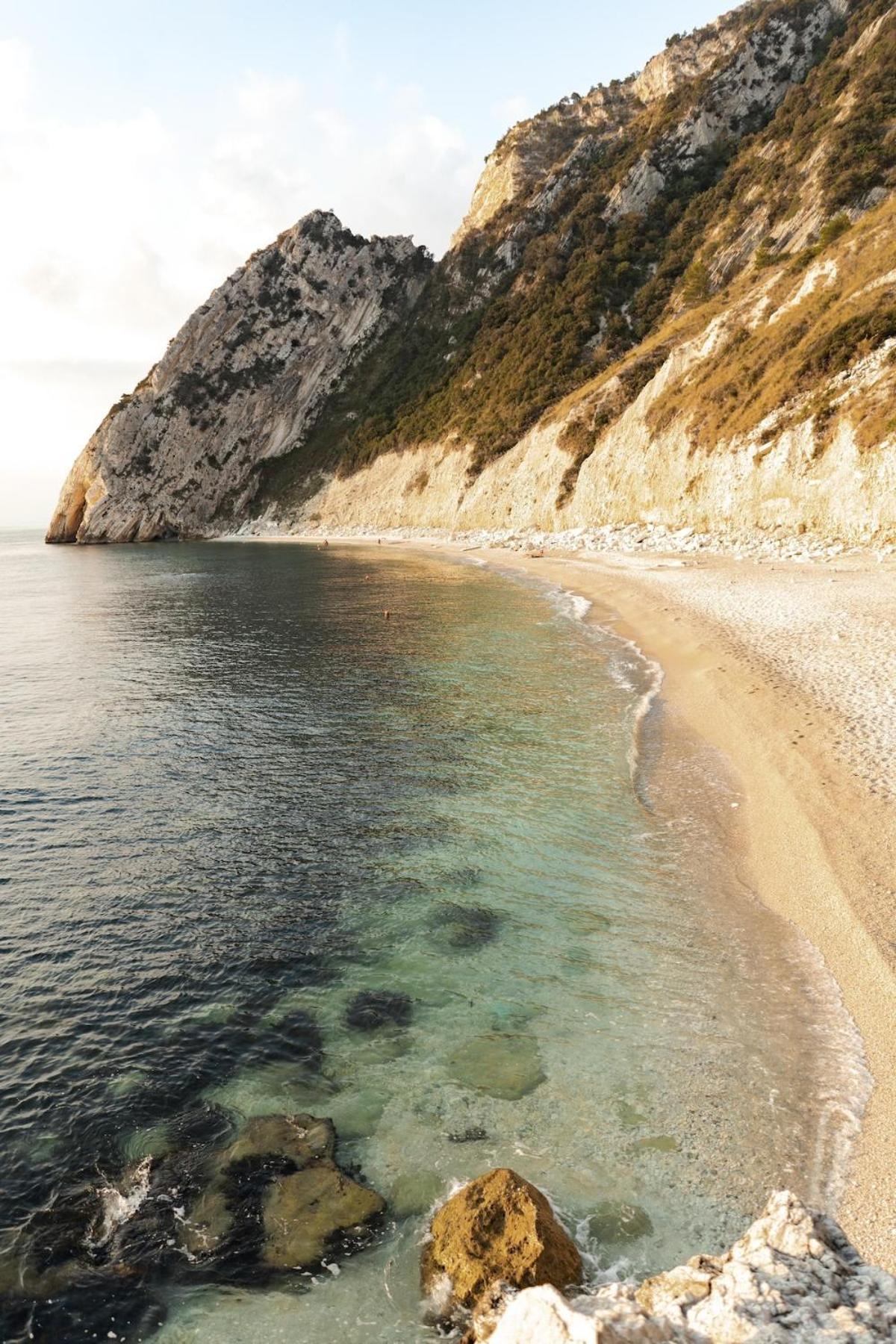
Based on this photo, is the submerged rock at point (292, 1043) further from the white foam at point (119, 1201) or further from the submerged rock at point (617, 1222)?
the submerged rock at point (617, 1222)

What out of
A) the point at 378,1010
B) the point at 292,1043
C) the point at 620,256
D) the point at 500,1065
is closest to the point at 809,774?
the point at 500,1065

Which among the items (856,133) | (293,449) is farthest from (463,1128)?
(293,449)

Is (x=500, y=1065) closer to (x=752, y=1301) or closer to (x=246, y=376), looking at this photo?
(x=752, y=1301)

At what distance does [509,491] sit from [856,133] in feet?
139

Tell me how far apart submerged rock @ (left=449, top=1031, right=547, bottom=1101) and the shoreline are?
325 cm

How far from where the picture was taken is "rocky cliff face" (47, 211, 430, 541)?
419 ft

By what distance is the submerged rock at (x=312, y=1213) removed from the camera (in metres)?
6.32

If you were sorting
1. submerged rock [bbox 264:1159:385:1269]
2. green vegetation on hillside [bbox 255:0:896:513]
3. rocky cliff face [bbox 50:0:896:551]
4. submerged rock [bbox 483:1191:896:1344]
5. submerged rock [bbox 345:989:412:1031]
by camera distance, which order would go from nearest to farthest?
submerged rock [bbox 483:1191:896:1344] < submerged rock [bbox 264:1159:385:1269] < submerged rock [bbox 345:989:412:1031] < rocky cliff face [bbox 50:0:896:551] < green vegetation on hillside [bbox 255:0:896:513]

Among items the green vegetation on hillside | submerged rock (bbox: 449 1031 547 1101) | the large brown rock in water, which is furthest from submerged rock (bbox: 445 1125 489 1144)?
the green vegetation on hillside

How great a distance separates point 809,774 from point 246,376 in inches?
5420

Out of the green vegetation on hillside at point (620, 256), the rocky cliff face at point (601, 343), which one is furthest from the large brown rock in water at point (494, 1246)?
the green vegetation on hillside at point (620, 256)

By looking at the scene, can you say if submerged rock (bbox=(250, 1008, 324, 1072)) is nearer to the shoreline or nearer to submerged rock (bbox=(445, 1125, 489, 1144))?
submerged rock (bbox=(445, 1125, 489, 1144))

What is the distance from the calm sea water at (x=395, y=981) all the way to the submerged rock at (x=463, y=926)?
0.18 ft

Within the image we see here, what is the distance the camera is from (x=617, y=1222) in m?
6.32
